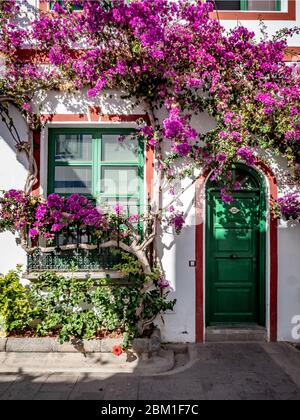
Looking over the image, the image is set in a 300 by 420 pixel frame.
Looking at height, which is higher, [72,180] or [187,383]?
[72,180]

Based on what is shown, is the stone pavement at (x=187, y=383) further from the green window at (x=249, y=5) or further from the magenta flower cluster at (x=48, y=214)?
the green window at (x=249, y=5)

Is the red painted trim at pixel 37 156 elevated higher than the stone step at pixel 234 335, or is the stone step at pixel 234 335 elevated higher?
the red painted trim at pixel 37 156

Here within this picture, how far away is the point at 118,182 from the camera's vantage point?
602cm

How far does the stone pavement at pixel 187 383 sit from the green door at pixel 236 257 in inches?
37.0

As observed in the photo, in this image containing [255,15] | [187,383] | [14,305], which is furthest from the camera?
[255,15]

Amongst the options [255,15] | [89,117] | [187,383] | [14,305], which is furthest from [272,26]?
[14,305]

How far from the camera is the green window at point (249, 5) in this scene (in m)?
6.08

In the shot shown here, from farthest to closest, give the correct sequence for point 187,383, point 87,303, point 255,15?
1. point 255,15
2. point 87,303
3. point 187,383

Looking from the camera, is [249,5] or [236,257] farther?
[249,5]

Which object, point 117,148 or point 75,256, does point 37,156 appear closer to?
point 117,148

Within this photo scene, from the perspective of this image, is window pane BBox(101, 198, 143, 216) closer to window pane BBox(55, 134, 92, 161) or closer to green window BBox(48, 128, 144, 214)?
green window BBox(48, 128, 144, 214)

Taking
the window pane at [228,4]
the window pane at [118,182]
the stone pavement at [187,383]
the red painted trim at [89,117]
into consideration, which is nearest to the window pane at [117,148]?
the window pane at [118,182]

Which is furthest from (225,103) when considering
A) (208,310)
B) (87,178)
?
(208,310)

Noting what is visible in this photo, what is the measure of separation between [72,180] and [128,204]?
97 centimetres
